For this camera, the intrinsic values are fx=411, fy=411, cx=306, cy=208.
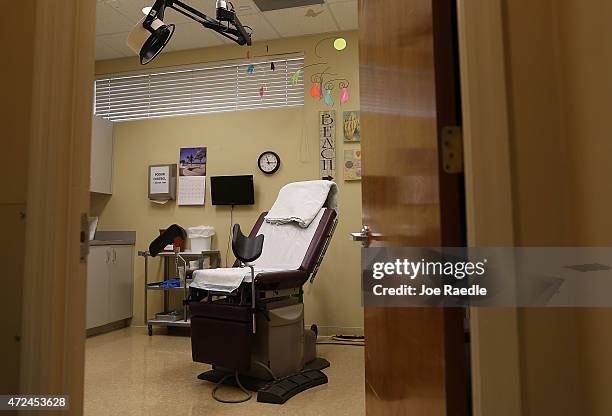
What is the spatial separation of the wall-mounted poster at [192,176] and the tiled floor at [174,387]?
1515 mm

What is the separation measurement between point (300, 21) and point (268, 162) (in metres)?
1.39

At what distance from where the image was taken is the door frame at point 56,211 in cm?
83

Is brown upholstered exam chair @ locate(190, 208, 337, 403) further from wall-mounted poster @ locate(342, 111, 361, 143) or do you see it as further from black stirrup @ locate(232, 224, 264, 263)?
wall-mounted poster @ locate(342, 111, 361, 143)

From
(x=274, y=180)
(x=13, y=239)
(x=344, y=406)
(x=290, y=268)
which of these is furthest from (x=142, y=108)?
(x=13, y=239)

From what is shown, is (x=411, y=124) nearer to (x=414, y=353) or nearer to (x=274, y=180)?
(x=414, y=353)

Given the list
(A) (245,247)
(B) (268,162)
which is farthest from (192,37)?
(A) (245,247)

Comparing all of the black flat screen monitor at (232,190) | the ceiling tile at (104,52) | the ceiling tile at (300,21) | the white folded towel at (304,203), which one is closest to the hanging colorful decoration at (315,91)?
the ceiling tile at (300,21)

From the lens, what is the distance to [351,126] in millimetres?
4055

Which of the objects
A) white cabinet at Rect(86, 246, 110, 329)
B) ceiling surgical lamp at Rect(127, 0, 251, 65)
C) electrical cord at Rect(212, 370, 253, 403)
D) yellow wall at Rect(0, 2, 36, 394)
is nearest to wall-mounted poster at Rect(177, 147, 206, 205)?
white cabinet at Rect(86, 246, 110, 329)

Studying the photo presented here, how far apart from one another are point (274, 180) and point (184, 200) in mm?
→ 1021

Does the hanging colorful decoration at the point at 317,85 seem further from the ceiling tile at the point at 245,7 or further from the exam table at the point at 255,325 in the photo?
the exam table at the point at 255,325

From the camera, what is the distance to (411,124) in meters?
1.03

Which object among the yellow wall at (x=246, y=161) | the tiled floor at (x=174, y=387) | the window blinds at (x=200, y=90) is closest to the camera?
the tiled floor at (x=174, y=387)

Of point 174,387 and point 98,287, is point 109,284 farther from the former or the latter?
point 174,387
